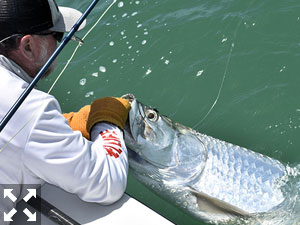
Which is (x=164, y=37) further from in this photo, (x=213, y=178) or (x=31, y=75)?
(x=31, y=75)

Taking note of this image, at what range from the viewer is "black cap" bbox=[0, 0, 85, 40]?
2.02 m

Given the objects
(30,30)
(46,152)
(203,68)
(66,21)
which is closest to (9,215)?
(46,152)

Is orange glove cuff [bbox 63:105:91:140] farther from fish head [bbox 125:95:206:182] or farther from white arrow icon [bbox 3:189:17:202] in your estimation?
white arrow icon [bbox 3:189:17:202]

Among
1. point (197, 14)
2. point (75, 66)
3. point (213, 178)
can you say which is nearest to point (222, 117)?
point (213, 178)

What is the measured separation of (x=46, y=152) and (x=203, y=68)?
9.47 ft

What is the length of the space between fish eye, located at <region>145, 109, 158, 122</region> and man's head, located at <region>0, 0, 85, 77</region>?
0.85 meters

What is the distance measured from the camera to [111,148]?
2.21 m

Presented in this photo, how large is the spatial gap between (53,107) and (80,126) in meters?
0.57

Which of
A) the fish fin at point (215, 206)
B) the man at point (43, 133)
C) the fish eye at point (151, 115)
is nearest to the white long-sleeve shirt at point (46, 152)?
the man at point (43, 133)

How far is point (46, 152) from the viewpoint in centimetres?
189

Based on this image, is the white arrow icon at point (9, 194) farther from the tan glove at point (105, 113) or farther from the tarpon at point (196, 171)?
the tarpon at point (196, 171)

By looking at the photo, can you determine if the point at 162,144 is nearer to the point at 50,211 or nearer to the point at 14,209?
the point at 50,211

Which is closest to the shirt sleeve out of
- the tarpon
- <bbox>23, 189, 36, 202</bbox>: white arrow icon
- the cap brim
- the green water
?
<bbox>23, 189, 36, 202</bbox>: white arrow icon

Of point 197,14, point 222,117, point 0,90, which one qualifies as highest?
point 0,90
